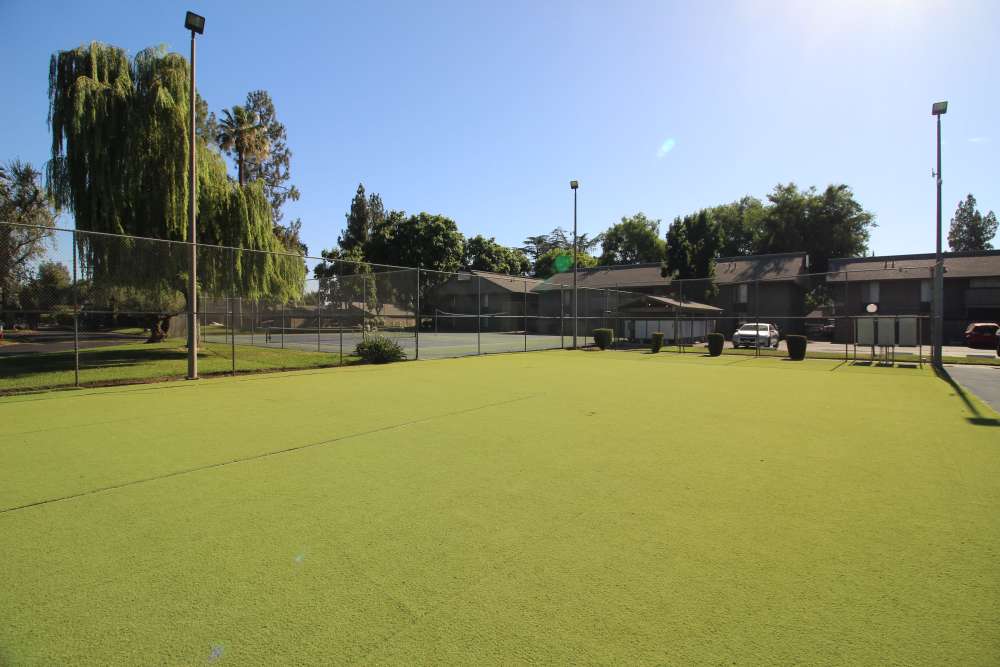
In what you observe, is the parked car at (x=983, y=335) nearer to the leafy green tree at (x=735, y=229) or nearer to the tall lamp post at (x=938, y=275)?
the tall lamp post at (x=938, y=275)

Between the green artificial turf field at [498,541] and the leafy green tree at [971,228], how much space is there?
112 metres

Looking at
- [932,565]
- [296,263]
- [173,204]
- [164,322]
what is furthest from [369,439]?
[164,322]

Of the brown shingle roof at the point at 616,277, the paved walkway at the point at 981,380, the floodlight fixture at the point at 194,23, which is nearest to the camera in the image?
the paved walkway at the point at 981,380

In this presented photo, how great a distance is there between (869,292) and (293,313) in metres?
35.5

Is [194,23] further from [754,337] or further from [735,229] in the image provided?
[735,229]

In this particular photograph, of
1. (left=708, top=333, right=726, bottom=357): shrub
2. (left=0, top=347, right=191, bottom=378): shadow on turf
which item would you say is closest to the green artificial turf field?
(left=0, top=347, right=191, bottom=378): shadow on turf

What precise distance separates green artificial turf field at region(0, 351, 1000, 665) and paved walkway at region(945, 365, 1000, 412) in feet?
11.6

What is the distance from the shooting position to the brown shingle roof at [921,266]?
3159 cm

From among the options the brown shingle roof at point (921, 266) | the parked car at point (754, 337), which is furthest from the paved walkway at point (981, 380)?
the brown shingle roof at point (921, 266)

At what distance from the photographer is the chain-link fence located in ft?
34.7

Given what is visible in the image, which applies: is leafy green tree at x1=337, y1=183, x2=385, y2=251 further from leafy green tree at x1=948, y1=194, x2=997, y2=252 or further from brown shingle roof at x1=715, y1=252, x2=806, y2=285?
leafy green tree at x1=948, y1=194, x2=997, y2=252

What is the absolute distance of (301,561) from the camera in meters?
2.92

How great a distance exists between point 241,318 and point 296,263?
6852 mm

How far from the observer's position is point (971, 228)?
292ft
